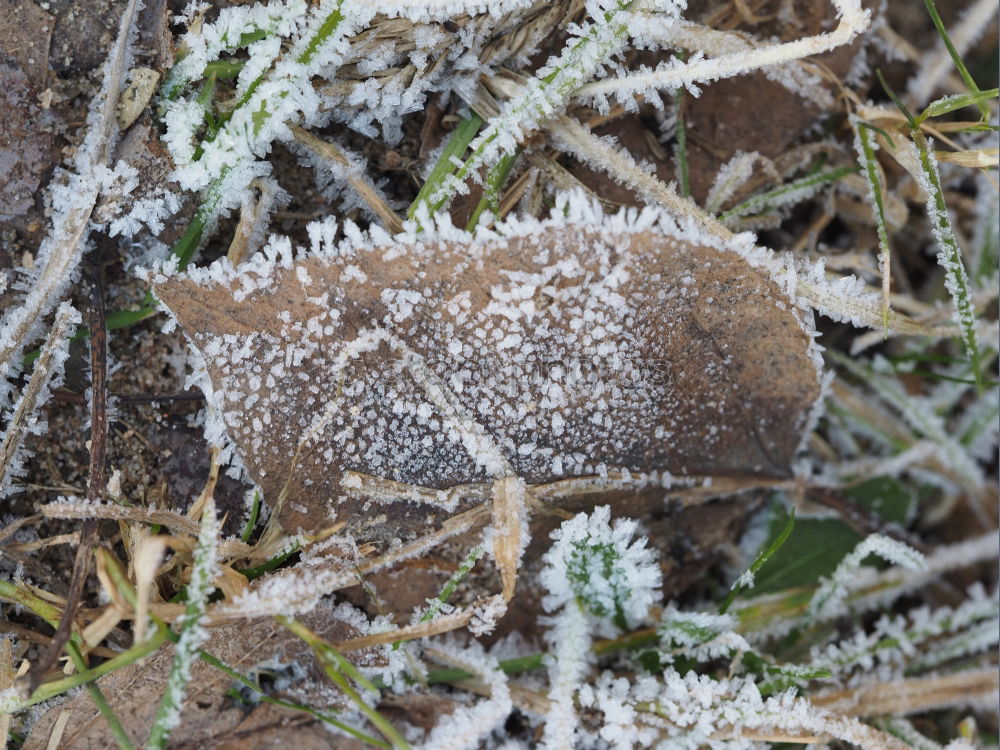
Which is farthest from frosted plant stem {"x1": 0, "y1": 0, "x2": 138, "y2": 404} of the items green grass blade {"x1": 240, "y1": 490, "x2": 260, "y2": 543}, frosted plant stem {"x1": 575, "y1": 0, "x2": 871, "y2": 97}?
frosted plant stem {"x1": 575, "y1": 0, "x2": 871, "y2": 97}

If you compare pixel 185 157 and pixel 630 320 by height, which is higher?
pixel 185 157

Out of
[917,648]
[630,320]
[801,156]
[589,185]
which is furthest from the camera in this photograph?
[917,648]

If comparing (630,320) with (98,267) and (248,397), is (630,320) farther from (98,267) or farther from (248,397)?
(98,267)

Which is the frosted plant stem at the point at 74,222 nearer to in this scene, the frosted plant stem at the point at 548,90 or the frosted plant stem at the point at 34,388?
the frosted plant stem at the point at 34,388

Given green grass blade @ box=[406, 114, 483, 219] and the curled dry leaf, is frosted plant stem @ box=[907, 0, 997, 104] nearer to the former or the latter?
the curled dry leaf

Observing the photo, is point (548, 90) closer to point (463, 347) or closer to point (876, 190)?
point (463, 347)

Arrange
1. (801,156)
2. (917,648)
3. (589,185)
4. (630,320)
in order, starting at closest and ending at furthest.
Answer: (630,320) → (589,185) → (801,156) → (917,648)

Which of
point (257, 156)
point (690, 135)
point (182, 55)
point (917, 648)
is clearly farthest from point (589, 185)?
point (917, 648)
